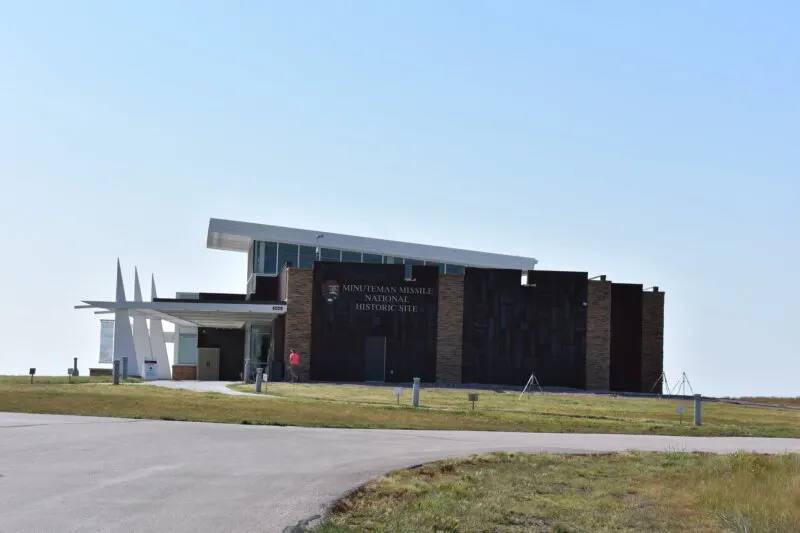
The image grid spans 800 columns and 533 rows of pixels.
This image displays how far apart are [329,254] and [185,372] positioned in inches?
510

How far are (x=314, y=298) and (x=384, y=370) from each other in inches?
196

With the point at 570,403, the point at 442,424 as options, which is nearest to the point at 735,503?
the point at 442,424

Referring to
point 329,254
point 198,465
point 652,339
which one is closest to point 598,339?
point 652,339

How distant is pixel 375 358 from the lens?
5284 centimetres

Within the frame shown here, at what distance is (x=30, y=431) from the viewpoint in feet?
61.0

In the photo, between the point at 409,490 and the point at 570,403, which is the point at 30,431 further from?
the point at 570,403

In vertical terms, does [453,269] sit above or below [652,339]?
above

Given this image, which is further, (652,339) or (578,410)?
(652,339)

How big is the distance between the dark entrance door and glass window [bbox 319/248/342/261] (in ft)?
40.2

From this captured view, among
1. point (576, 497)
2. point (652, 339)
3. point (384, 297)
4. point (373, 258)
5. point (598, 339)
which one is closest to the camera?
point (576, 497)

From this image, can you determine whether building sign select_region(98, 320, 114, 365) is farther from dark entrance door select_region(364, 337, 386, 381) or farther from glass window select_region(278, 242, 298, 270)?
dark entrance door select_region(364, 337, 386, 381)

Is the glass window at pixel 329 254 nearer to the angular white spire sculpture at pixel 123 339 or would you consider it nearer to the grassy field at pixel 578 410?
the angular white spire sculpture at pixel 123 339

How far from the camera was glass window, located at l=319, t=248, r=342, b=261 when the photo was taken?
210 ft

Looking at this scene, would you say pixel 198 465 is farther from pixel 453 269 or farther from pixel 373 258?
pixel 453 269
